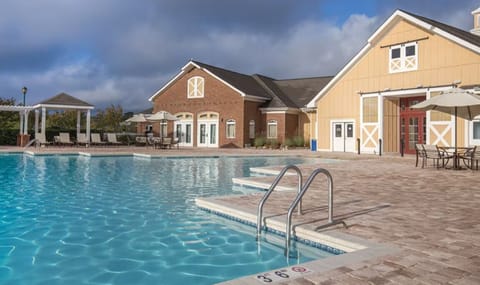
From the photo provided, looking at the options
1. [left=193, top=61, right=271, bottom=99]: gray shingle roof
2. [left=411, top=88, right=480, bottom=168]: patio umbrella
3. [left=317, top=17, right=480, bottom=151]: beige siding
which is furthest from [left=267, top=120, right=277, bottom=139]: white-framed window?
[left=411, top=88, right=480, bottom=168]: patio umbrella

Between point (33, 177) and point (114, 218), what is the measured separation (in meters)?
6.48

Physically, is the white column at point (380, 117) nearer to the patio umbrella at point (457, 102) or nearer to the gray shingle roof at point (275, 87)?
the patio umbrella at point (457, 102)

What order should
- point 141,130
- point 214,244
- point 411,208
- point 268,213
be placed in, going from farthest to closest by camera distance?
point 141,130 < point 411,208 < point 268,213 < point 214,244

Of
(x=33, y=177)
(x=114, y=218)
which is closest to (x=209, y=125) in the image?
(x=33, y=177)

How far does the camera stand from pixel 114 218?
6117 mm

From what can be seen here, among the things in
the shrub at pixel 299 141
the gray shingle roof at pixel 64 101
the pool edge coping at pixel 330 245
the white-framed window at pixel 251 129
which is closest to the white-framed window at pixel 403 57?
the shrub at pixel 299 141

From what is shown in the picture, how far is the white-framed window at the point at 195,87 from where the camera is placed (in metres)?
30.6

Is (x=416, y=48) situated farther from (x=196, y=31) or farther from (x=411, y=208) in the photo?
(x=411, y=208)

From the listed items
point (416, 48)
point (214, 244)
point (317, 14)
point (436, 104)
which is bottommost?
point (214, 244)

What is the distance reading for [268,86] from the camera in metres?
32.7

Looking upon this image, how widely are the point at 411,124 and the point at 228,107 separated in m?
13.7

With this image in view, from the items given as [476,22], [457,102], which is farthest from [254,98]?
[457,102]

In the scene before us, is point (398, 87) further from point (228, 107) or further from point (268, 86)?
point (268, 86)

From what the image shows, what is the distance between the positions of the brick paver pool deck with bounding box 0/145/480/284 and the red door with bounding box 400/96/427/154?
1036 cm
